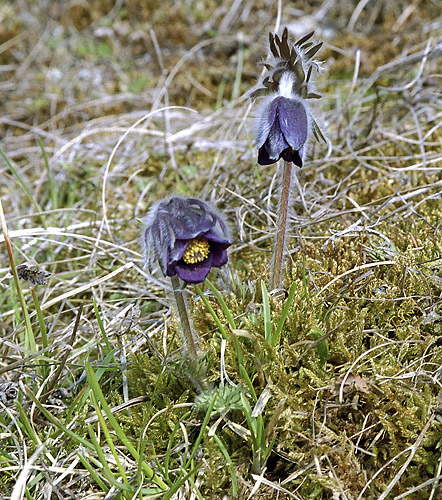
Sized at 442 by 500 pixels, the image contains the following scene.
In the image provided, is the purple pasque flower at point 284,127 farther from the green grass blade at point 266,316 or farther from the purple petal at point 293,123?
the green grass blade at point 266,316

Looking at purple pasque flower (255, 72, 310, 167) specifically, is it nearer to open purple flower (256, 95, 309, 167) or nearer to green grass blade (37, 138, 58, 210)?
open purple flower (256, 95, 309, 167)

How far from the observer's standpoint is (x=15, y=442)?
70.7 inches

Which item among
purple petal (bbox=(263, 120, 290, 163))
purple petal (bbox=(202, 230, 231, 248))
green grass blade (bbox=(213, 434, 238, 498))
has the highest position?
purple petal (bbox=(263, 120, 290, 163))

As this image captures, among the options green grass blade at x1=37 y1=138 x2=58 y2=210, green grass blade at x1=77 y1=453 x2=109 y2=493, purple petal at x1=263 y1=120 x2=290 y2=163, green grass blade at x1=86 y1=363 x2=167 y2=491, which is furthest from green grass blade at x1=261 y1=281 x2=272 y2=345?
green grass blade at x1=37 y1=138 x2=58 y2=210

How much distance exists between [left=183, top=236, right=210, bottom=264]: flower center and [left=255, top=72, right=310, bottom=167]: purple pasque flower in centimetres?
38

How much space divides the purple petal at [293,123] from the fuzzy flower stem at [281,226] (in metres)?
0.19

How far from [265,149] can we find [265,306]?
1.83 feet

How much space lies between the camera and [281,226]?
1.94m

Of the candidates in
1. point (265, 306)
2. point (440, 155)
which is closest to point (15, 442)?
point (265, 306)

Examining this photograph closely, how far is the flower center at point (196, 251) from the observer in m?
1.60

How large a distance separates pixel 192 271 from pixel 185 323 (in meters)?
0.24

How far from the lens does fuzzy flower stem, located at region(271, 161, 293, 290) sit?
1892 mm

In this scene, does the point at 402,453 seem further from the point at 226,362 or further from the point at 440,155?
the point at 440,155

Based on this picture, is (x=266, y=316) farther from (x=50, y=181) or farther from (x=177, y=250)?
(x=50, y=181)
